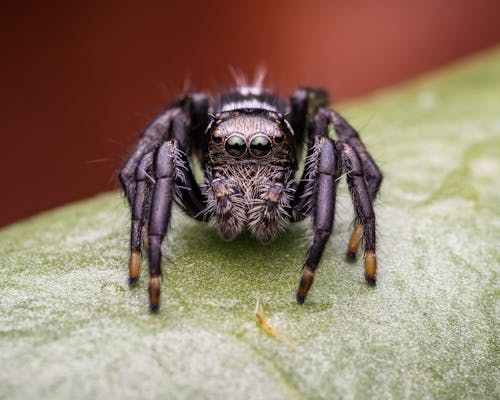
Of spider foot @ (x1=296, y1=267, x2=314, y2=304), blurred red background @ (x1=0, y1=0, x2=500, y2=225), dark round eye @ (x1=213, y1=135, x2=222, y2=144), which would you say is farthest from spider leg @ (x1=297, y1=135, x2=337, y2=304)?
blurred red background @ (x1=0, y1=0, x2=500, y2=225)

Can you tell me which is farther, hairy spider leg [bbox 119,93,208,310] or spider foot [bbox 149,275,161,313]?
hairy spider leg [bbox 119,93,208,310]

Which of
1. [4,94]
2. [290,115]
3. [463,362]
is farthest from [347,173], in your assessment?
[4,94]

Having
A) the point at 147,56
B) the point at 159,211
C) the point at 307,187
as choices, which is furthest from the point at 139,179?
the point at 147,56

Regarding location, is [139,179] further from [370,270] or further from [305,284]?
[370,270]

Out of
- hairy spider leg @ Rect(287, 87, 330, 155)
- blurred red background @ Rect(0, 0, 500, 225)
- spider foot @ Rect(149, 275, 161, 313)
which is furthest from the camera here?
blurred red background @ Rect(0, 0, 500, 225)

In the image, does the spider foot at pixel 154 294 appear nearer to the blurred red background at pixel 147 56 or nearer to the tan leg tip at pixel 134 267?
the tan leg tip at pixel 134 267

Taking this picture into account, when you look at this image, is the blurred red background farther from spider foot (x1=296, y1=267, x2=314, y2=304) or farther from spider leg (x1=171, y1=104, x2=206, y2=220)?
spider foot (x1=296, y1=267, x2=314, y2=304)
